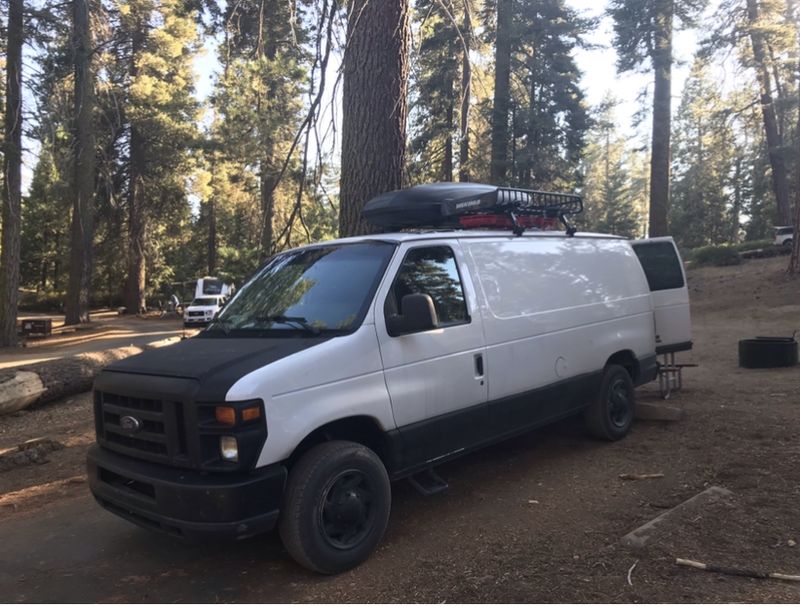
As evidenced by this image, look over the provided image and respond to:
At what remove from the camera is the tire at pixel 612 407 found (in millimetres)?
6332

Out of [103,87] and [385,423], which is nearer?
[385,423]

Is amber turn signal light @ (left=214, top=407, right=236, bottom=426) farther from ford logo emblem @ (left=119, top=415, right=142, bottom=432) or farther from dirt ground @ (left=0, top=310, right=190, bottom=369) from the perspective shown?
dirt ground @ (left=0, top=310, right=190, bottom=369)

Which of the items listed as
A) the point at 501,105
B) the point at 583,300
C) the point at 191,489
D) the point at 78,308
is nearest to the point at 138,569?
the point at 191,489

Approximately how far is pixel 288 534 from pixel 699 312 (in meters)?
19.1

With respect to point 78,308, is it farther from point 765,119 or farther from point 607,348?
point 765,119

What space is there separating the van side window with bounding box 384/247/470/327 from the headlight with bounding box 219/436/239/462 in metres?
1.58

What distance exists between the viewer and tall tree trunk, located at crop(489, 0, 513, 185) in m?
26.2

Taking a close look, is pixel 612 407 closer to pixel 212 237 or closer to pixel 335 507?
pixel 335 507

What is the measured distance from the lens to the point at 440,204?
5.84 metres

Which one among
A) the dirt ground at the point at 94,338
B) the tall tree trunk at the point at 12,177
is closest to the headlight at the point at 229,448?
the dirt ground at the point at 94,338

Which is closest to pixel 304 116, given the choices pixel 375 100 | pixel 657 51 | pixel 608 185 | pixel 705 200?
pixel 375 100

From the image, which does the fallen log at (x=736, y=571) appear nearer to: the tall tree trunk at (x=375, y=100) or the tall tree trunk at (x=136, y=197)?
the tall tree trunk at (x=375, y=100)

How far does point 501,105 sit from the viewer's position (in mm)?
27203

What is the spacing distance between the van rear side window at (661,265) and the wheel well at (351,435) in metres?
5.23
